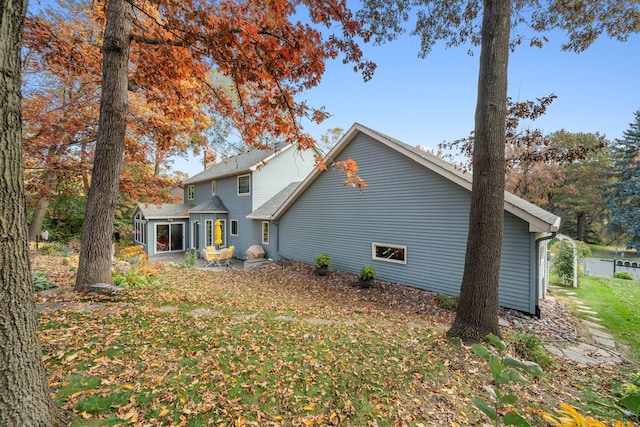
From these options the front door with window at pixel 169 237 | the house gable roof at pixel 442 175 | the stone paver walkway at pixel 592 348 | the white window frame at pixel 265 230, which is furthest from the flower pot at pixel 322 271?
the front door with window at pixel 169 237

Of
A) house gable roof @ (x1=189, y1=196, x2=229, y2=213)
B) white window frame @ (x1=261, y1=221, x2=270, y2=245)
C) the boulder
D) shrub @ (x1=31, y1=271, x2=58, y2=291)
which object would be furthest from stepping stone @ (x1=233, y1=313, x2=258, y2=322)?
house gable roof @ (x1=189, y1=196, x2=229, y2=213)

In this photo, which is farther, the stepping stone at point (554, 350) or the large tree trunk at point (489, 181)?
the stepping stone at point (554, 350)

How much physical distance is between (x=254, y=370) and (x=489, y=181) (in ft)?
13.7

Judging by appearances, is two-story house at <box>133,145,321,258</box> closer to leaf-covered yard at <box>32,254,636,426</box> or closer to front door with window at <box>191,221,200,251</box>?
front door with window at <box>191,221,200,251</box>

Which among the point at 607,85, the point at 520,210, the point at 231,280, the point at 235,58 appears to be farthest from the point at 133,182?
the point at 607,85

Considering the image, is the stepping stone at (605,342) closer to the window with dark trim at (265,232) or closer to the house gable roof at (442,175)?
the house gable roof at (442,175)

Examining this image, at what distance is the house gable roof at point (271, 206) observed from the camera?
48.4 feet

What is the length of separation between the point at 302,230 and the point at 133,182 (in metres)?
7.63

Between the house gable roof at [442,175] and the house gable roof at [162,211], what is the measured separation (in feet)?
31.6

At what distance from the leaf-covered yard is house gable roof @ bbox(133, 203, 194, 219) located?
1477 centimetres

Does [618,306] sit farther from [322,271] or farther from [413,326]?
[322,271]

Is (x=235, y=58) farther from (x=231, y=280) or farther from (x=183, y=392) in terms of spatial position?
(x=231, y=280)

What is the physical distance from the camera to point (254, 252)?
15.1 metres

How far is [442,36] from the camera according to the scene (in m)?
6.38
